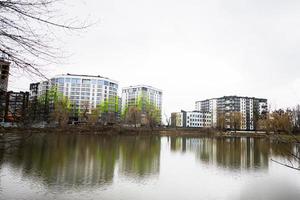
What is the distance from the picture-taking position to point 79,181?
13.7m

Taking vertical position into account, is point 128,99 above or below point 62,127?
above

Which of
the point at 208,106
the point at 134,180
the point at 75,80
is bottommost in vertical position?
the point at 134,180

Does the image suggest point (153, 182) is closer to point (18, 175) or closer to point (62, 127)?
point (18, 175)

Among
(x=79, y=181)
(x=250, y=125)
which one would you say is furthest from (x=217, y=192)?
(x=250, y=125)

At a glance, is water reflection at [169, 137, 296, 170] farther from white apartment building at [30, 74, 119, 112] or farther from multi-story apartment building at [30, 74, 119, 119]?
white apartment building at [30, 74, 119, 112]

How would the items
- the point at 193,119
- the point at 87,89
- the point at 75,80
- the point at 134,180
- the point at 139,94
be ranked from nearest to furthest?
the point at 134,180, the point at 75,80, the point at 87,89, the point at 193,119, the point at 139,94

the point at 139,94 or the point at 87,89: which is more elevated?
the point at 139,94

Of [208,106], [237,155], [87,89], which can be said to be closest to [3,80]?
[237,155]

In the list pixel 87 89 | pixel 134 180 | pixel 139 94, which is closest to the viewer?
pixel 134 180

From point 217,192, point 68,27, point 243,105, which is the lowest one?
point 217,192

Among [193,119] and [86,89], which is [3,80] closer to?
[86,89]

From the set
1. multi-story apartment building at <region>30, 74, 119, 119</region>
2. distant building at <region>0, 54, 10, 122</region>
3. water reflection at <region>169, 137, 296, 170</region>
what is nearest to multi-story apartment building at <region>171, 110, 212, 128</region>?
multi-story apartment building at <region>30, 74, 119, 119</region>

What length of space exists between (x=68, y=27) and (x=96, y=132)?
5874 centimetres

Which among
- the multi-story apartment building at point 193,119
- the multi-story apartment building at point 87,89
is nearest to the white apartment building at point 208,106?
the multi-story apartment building at point 193,119
